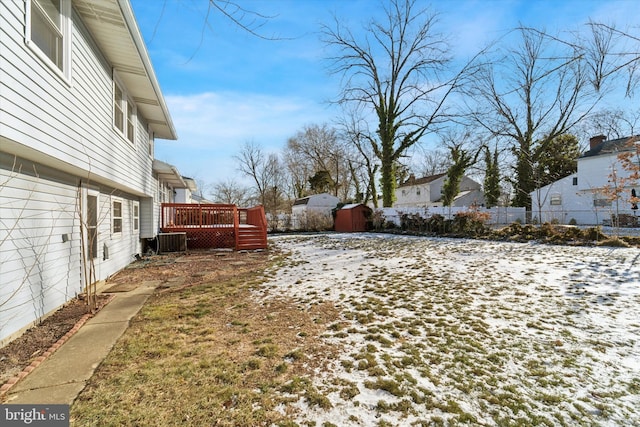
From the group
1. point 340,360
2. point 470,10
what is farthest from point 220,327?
point 470,10

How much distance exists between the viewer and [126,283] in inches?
246

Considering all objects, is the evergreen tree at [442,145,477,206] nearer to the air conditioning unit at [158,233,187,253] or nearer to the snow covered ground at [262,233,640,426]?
the snow covered ground at [262,233,640,426]

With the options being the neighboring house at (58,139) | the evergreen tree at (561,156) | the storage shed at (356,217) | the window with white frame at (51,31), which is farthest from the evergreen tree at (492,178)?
the window with white frame at (51,31)

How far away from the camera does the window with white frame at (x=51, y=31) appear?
3279 mm

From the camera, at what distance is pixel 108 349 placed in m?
3.19

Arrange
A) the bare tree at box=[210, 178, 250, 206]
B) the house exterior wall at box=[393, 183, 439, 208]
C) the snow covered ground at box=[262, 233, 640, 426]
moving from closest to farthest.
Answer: the snow covered ground at box=[262, 233, 640, 426] → the house exterior wall at box=[393, 183, 439, 208] → the bare tree at box=[210, 178, 250, 206]

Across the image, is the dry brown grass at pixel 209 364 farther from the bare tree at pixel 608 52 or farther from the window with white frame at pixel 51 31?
the bare tree at pixel 608 52

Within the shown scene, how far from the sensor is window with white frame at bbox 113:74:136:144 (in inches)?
249

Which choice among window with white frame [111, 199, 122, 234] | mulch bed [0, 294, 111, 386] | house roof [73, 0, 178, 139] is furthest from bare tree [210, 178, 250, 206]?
mulch bed [0, 294, 111, 386]

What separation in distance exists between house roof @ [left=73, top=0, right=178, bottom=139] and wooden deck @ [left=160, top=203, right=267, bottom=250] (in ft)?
14.4

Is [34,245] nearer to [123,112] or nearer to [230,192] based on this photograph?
[123,112]

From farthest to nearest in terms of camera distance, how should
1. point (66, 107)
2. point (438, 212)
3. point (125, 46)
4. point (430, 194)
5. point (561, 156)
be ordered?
point (430, 194) < point (561, 156) < point (438, 212) < point (125, 46) < point (66, 107)

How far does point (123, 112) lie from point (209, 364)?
6415mm

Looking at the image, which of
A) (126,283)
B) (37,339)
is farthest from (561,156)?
(37,339)
